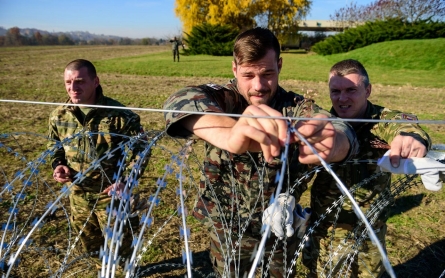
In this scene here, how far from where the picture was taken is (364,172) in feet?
8.02

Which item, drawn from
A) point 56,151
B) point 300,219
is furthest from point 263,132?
point 56,151

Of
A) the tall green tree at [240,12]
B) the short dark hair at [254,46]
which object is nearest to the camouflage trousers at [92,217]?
the short dark hair at [254,46]

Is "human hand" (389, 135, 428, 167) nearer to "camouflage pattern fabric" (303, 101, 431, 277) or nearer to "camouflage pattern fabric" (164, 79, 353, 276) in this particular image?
"camouflage pattern fabric" (303, 101, 431, 277)

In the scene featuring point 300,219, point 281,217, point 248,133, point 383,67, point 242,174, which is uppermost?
point 383,67

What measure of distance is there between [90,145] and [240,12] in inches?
1434

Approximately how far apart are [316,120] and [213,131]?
417 mm

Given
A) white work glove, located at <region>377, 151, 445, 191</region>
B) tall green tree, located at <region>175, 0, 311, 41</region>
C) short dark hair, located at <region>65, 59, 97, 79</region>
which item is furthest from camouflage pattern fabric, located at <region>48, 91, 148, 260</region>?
tall green tree, located at <region>175, 0, 311, 41</region>

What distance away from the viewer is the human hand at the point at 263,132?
1189 mm

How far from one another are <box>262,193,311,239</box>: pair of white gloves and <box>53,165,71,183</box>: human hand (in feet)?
6.42

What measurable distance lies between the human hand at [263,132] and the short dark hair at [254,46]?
0.65 m

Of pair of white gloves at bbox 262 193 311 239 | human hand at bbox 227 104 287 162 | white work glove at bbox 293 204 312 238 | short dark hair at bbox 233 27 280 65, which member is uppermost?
short dark hair at bbox 233 27 280 65

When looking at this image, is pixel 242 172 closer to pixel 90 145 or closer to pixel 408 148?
pixel 408 148

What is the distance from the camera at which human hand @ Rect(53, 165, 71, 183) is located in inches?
117

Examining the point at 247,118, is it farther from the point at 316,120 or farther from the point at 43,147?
the point at 43,147
